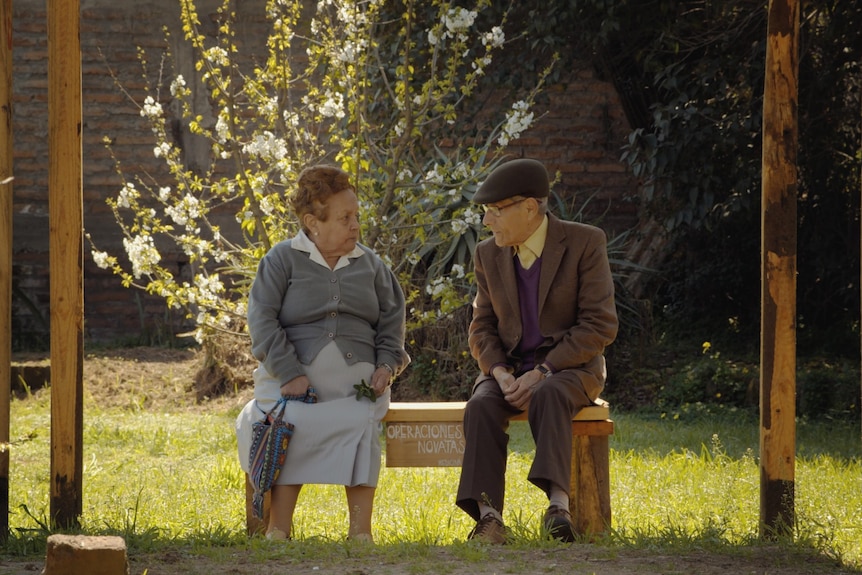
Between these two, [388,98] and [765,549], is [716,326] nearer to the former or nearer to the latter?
[388,98]

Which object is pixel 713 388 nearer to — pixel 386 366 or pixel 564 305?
pixel 564 305

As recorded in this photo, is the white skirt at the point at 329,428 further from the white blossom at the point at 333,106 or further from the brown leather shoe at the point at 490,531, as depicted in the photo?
the white blossom at the point at 333,106

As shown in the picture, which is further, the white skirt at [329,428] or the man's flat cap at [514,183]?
the man's flat cap at [514,183]

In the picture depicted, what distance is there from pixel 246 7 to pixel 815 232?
17.5ft

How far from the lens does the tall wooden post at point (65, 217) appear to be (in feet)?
12.9

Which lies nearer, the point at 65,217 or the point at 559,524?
the point at 65,217

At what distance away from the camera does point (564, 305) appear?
177 inches

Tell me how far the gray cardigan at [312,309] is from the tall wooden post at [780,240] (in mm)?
1353

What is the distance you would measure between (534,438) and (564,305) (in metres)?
0.58

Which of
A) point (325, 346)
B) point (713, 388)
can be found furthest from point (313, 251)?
point (713, 388)

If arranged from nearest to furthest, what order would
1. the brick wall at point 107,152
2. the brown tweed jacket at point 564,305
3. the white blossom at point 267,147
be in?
1. the brown tweed jacket at point 564,305
2. the white blossom at point 267,147
3. the brick wall at point 107,152

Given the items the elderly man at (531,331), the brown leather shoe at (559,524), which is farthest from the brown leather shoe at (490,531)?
the brown leather shoe at (559,524)

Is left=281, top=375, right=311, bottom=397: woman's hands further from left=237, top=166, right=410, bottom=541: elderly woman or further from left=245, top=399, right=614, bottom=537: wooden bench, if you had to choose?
left=245, top=399, right=614, bottom=537: wooden bench

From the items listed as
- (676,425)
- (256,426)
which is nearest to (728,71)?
(676,425)
